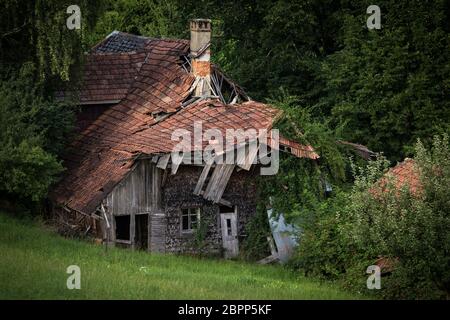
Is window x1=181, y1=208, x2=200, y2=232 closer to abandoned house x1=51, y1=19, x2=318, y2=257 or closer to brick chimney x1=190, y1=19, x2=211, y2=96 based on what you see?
abandoned house x1=51, y1=19, x2=318, y2=257

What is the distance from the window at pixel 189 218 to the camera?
31156 mm

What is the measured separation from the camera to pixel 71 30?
3219 cm

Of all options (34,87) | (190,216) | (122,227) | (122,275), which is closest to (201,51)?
(34,87)

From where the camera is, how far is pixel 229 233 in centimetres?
3127

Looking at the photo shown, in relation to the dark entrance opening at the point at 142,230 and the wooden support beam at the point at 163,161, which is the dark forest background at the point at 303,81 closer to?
the dark entrance opening at the point at 142,230

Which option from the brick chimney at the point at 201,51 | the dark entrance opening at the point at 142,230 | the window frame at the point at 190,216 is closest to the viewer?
the window frame at the point at 190,216

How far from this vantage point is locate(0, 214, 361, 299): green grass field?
2227 cm

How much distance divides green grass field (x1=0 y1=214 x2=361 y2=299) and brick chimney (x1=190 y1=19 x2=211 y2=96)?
7.41 metres

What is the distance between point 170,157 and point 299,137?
425cm

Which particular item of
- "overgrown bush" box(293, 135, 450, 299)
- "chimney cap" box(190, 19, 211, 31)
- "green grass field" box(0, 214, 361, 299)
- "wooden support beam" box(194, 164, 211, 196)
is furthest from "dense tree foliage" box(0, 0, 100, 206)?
"overgrown bush" box(293, 135, 450, 299)

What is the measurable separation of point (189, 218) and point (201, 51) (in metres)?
6.54

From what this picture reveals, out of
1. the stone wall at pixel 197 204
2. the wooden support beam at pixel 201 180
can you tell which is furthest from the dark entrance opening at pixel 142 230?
the wooden support beam at pixel 201 180

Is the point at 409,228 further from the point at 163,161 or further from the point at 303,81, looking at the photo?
the point at 303,81

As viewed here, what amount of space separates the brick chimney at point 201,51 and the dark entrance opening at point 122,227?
5492mm
